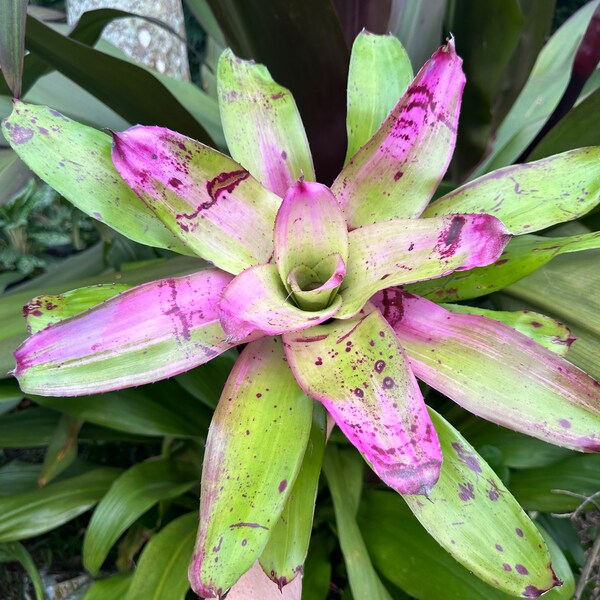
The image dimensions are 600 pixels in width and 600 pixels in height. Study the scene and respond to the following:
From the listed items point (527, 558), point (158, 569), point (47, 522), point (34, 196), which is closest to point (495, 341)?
point (527, 558)

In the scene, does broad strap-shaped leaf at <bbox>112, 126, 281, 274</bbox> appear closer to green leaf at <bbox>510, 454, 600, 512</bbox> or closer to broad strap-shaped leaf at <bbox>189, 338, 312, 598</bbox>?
broad strap-shaped leaf at <bbox>189, 338, 312, 598</bbox>

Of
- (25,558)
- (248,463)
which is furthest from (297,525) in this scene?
(25,558)

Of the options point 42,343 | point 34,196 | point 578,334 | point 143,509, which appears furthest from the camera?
point 34,196

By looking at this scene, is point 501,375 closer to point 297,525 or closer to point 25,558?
point 297,525

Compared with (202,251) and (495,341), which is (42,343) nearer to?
(202,251)

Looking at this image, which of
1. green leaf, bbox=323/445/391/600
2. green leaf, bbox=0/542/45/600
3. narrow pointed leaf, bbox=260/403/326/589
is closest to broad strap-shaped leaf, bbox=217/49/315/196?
narrow pointed leaf, bbox=260/403/326/589

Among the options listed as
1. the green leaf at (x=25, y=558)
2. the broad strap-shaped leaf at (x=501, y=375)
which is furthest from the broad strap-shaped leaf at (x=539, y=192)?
the green leaf at (x=25, y=558)

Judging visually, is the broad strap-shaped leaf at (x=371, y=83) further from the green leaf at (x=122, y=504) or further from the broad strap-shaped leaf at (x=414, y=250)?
the green leaf at (x=122, y=504)

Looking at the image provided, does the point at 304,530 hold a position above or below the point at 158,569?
above
